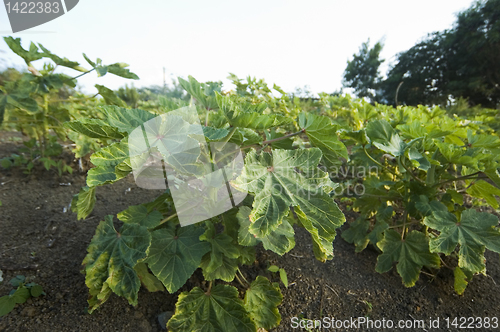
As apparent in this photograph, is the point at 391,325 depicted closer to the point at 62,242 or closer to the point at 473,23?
the point at 62,242

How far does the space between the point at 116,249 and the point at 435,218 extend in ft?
4.65

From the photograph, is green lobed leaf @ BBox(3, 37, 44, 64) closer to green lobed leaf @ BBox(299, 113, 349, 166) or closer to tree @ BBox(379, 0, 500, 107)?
green lobed leaf @ BBox(299, 113, 349, 166)

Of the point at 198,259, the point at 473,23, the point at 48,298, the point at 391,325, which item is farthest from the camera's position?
Result: the point at 473,23

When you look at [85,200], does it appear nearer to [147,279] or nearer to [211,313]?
[147,279]

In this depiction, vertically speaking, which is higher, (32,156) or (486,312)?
(486,312)

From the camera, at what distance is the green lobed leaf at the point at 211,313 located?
1.01m

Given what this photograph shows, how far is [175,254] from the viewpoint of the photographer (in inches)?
40.4

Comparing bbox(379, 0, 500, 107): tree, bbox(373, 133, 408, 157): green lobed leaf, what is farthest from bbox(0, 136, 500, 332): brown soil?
bbox(379, 0, 500, 107): tree

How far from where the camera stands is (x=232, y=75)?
8.62 ft

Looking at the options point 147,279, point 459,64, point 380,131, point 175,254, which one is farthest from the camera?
point 459,64

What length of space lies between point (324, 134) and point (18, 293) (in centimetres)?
141

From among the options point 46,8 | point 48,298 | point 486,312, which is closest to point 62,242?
point 48,298

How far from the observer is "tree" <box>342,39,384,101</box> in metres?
29.4

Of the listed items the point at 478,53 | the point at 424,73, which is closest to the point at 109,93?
the point at 478,53
